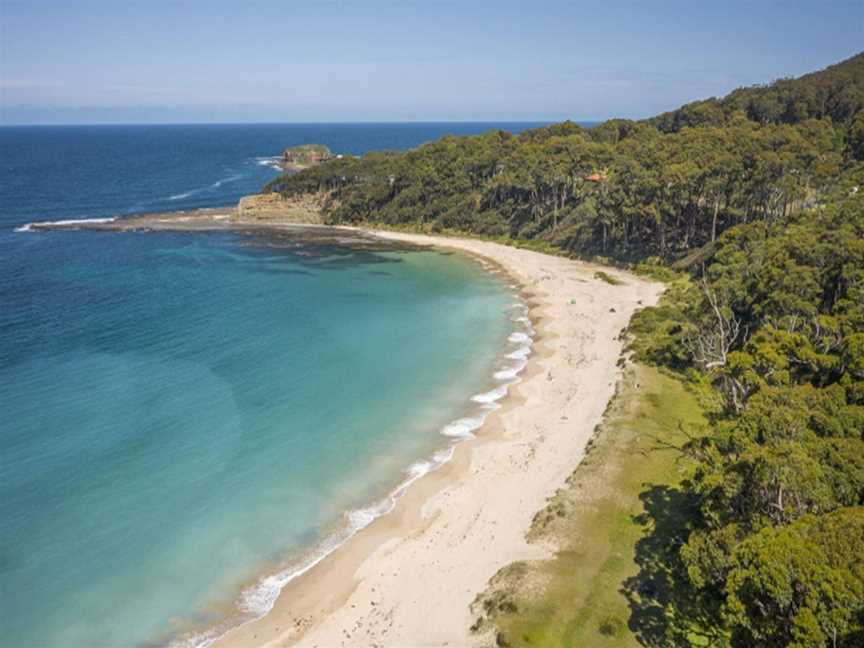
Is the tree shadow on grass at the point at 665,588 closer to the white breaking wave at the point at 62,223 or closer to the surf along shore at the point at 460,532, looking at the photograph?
the surf along shore at the point at 460,532

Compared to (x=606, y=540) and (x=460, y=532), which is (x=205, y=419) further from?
(x=606, y=540)

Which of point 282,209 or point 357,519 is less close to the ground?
point 282,209

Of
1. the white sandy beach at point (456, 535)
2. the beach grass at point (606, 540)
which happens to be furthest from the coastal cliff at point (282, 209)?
the beach grass at point (606, 540)

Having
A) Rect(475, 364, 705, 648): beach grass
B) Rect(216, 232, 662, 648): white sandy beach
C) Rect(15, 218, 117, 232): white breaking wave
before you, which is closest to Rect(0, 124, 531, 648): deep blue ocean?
Rect(216, 232, 662, 648): white sandy beach

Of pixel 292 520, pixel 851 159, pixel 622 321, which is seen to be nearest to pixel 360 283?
pixel 622 321

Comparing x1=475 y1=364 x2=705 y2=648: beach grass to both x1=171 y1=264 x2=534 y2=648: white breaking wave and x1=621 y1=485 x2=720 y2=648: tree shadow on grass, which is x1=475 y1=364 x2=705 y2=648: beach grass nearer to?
x1=621 y1=485 x2=720 y2=648: tree shadow on grass

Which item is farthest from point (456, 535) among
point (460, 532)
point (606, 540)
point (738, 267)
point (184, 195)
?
point (184, 195)

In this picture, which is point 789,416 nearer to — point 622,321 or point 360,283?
point 622,321
